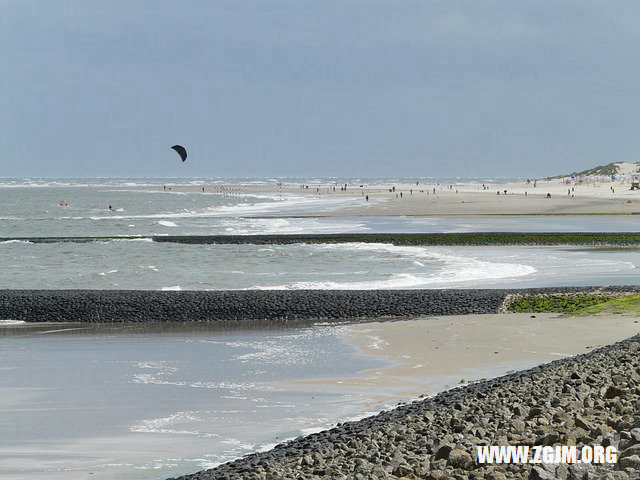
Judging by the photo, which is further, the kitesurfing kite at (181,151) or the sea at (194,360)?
the kitesurfing kite at (181,151)

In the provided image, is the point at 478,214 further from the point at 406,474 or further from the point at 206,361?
the point at 406,474

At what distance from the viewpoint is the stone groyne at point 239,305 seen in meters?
23.4

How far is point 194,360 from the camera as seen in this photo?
1739 centimetres

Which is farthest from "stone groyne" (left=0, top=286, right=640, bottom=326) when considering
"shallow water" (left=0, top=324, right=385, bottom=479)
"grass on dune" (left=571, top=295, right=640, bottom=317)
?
"grass on dune" (left=571, top=295, right=640, bottom=317)

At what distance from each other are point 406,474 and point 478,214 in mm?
67732

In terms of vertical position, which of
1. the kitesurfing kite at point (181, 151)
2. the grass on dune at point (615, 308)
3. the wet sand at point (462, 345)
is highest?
the kitesurfing kite at point (181, 151)

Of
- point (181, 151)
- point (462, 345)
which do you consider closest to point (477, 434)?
point (462, 345)

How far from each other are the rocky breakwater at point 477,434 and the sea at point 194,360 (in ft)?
3.07

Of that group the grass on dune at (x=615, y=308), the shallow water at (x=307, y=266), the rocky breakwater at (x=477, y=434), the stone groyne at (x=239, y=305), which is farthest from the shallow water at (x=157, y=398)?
the shallow water at (x=307, y=266)

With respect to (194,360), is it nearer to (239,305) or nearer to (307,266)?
(239,305)

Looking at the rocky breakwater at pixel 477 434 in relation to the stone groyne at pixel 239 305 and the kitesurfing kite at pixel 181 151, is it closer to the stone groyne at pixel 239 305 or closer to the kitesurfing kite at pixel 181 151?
the stone groyne at pixel 239 305

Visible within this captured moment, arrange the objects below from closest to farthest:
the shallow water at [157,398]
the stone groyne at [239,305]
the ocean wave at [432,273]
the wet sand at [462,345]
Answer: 1. the shallow water at [157,398]
2. the wet sand at [462,345]
3. the stone groyne at [239,305]
4. the ocean wave at [432,273]

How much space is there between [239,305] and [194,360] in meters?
6.54

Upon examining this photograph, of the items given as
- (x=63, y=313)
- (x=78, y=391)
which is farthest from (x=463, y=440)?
(x=63, y=313)
